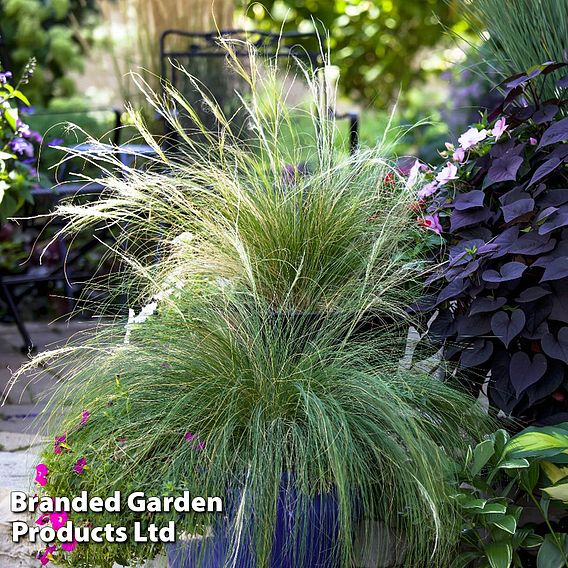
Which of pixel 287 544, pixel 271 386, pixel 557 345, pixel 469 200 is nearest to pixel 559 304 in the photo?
pixel 557 345

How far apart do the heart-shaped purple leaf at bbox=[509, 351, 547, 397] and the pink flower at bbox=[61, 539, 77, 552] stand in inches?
39.6

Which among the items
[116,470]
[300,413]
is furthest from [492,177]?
[116,470]

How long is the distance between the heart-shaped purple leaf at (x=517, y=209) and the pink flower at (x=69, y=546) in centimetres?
119

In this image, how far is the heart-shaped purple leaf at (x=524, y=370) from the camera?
1.95 m

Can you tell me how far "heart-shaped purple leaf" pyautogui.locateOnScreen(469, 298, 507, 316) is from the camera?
2.01 m

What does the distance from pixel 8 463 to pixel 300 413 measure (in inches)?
44.9

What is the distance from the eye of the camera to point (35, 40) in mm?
7824

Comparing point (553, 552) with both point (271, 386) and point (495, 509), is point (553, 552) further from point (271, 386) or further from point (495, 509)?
point (271, 386)

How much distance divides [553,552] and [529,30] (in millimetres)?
1372

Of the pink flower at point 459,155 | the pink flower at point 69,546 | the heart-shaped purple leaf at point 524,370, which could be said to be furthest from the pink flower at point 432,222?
the pink flower at point 69,546

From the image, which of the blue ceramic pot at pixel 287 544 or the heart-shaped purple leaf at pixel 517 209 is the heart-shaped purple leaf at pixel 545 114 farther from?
the blue ceramic pot at pixel 287 544

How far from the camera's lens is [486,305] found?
6.62ft

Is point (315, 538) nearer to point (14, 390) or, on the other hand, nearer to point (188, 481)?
point (188, 481)

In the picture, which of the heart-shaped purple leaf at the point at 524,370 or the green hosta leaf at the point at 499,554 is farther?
the heart-shaped purple leaf at the point at 524,370
